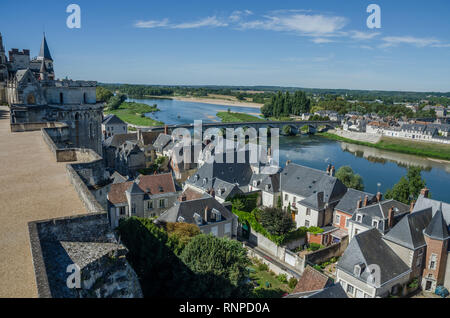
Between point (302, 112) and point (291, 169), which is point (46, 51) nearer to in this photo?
point (291, 169)

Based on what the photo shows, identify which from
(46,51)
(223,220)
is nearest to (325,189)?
(223,220)

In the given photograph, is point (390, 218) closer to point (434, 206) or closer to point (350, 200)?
point (434, 206)

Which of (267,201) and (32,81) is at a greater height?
(32,81)

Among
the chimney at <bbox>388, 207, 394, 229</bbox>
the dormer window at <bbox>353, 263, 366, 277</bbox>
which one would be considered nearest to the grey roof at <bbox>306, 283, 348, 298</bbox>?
the dormer window at <bbox>353, 263, 366, 277</bbox>

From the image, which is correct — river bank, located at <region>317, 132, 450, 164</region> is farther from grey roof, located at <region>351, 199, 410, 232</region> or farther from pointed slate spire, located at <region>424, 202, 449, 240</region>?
pointed slate spire, located at <region>424, 202, 449, 240</region>

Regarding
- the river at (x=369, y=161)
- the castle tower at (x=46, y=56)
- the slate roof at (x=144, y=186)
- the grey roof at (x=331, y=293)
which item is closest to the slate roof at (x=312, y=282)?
the grey roof at (x=331, y=293)

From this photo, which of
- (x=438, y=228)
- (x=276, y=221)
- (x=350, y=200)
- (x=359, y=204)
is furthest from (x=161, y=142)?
(x=438, y=228)
